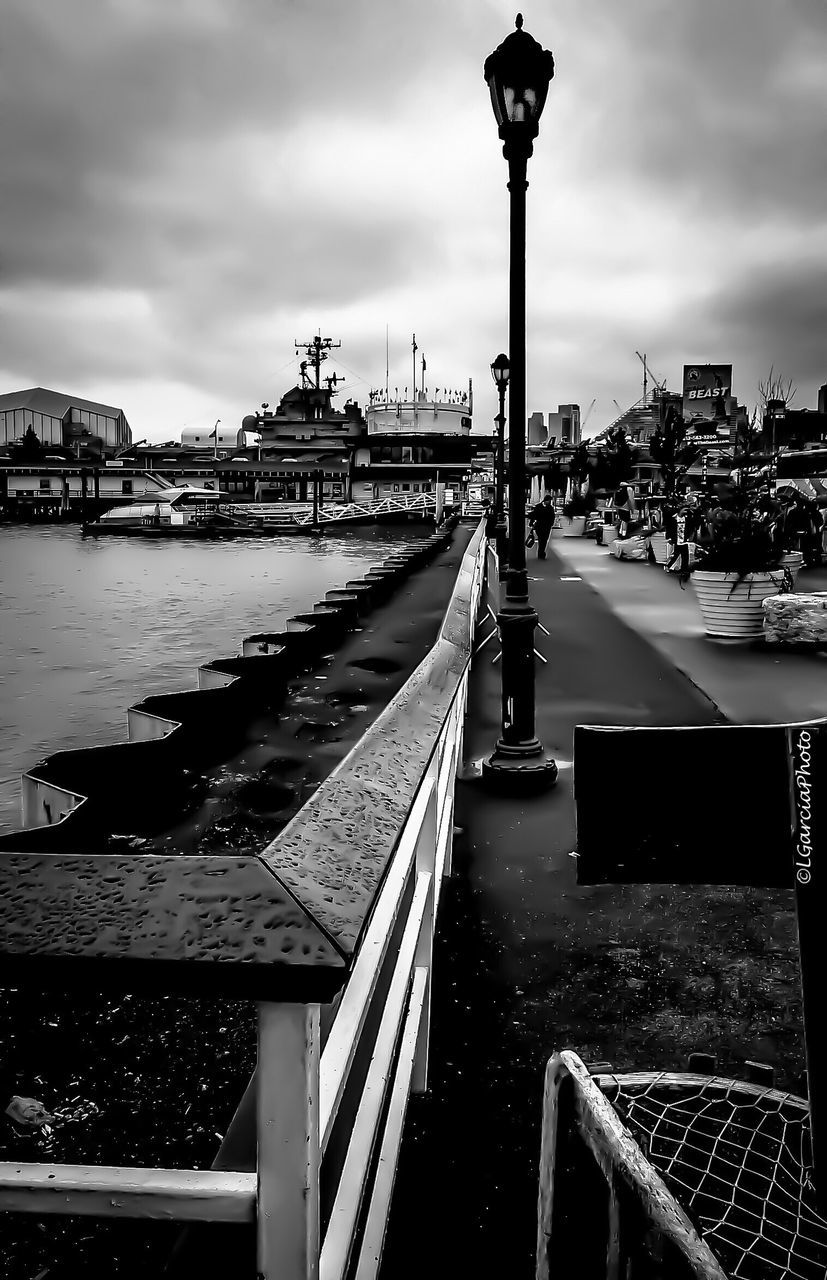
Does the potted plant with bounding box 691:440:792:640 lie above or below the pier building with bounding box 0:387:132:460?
below

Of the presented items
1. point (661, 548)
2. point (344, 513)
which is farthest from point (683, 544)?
point (344, 513)

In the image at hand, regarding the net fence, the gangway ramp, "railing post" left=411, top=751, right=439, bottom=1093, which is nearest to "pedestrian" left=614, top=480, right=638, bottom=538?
"railing post" left=411, top=751, right=439, bottom=1093

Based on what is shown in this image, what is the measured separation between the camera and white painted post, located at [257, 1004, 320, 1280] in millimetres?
1114

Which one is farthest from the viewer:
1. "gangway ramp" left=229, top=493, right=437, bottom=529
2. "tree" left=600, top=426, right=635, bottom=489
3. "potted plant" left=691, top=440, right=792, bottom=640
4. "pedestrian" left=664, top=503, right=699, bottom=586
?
"gangway ramp" left=229, top=493, right=437, bottom=529

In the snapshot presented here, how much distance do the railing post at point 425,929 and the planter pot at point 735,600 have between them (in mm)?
9313

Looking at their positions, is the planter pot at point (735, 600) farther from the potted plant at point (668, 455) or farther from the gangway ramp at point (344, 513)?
Result: the gangway ramp at point (344, 513)

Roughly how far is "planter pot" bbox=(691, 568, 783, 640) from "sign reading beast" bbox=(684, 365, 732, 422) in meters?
101

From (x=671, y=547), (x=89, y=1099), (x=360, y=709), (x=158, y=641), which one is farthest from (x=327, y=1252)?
(x=158, y=641)

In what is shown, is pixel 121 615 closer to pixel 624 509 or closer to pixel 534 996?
pixel 624 509

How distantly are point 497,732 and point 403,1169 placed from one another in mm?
5475

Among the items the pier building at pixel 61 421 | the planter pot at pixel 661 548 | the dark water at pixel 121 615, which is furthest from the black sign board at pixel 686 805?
the pier building at pixel 61 421

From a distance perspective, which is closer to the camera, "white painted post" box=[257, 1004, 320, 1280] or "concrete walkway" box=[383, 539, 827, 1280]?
"white painted post" box=[257, 1004, 320, 1280]

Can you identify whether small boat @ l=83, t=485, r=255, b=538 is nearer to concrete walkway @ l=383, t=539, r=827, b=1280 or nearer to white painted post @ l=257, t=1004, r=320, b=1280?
concrete walkway @ l=383, t=539, r=827, b=1280

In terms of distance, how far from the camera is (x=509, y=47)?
18.7 feet
